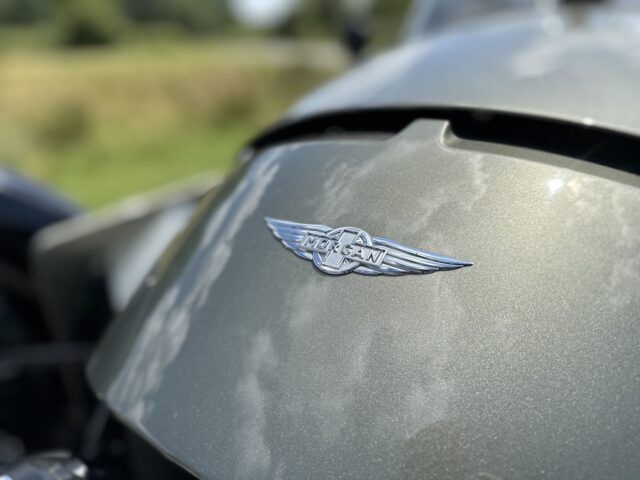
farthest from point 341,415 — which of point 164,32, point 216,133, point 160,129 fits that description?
point 164,32

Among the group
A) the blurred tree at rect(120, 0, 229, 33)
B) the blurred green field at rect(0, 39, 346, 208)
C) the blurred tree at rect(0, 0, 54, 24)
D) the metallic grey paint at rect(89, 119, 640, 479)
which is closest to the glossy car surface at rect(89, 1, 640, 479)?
the metallic grey paint at rect(89, 119, 640, 479)

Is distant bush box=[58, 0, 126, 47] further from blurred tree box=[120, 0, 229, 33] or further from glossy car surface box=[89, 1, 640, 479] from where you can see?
glossy car surface box=[89, 1, 640, 479]

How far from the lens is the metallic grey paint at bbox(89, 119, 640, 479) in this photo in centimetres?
82

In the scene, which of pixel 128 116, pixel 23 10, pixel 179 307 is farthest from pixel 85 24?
pixel 179 307

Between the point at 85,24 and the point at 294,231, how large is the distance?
29.7m

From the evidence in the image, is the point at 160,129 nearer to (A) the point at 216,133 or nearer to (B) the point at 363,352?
(A) the point at 216,133

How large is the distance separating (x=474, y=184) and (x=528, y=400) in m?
0.28

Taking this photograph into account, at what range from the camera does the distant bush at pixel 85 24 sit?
92.6ft

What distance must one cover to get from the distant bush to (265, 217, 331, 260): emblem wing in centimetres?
2935

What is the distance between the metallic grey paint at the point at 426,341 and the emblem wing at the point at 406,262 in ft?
0.04

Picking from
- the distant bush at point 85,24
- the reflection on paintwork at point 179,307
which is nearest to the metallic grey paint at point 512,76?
the reflection on paintwork at point 179,307

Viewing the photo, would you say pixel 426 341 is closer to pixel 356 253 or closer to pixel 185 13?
pixel 356 253

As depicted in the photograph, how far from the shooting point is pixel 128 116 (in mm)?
13680

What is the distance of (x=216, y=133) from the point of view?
14.9 m
